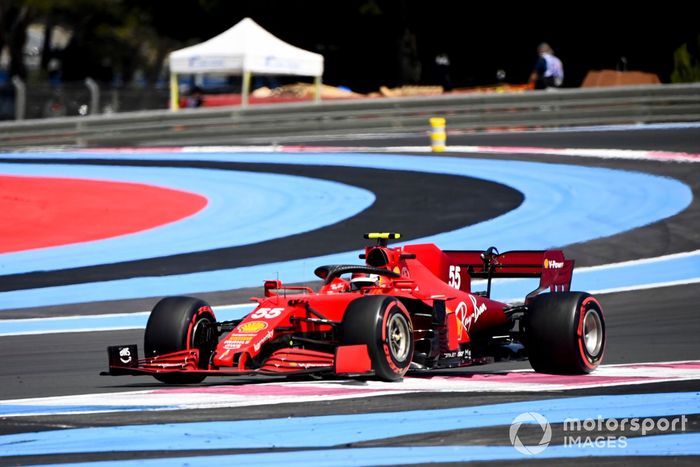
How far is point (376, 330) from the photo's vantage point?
833 centimetres

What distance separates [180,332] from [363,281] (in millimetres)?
1359

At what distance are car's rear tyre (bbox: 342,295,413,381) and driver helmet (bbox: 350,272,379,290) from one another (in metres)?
0.60

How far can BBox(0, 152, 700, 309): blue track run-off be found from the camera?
1443 centimetres

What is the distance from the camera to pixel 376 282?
9.31 metres

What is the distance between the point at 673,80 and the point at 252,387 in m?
23.1

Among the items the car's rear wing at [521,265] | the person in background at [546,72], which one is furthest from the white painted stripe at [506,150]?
the car's rear wing at [521,265]

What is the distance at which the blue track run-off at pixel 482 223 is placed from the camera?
14.4 meters

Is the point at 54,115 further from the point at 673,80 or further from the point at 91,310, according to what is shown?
the point at 91,310

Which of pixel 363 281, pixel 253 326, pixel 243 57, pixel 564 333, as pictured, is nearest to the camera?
pixel 253 326

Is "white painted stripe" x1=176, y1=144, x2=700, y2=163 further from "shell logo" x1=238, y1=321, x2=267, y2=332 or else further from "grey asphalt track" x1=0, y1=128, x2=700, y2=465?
"shell logo" x1=238, y1=321, x2=267, y2=332

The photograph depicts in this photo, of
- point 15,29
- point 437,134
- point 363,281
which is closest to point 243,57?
point 437,134

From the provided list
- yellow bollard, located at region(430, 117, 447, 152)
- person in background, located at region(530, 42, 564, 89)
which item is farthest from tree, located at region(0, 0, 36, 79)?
yellow bollard, located at region(430, 117, 447, 152)

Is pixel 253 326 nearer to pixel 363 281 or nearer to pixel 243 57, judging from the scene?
pixel 363 281

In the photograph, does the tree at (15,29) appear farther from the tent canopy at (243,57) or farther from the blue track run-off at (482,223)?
the blue track run-off at (482,223)
